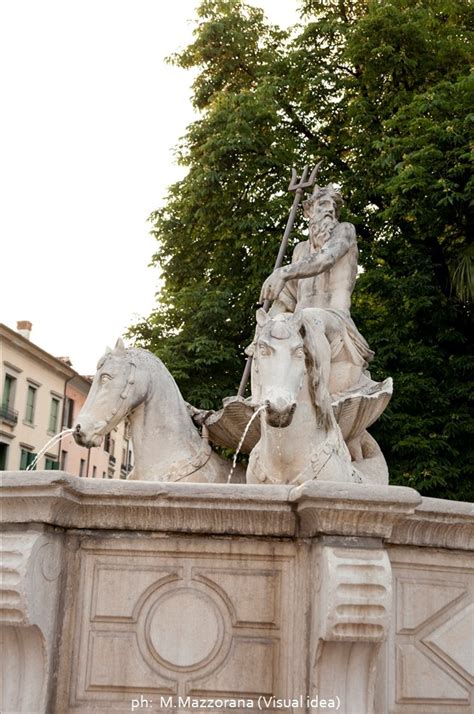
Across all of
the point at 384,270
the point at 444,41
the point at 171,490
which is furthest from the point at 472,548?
the point at 444,41

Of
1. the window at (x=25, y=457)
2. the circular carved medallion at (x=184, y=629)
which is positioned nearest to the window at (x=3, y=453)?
the window at (x=25, y=457)

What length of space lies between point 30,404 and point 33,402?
207 millimetres

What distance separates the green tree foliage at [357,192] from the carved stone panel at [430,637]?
8.72 meters

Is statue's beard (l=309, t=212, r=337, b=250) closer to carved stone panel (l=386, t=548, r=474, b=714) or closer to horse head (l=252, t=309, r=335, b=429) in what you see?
horse head (l=252, t=309, r=335, b=429)

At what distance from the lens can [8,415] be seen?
39969 mm

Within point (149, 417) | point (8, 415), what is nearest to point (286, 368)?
point (149, 417)

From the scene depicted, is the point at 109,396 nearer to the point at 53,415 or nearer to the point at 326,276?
the point at 326,276

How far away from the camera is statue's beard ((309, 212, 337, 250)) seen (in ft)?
23.9

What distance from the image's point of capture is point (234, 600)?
4.03 metres

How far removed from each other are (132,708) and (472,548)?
1771mm

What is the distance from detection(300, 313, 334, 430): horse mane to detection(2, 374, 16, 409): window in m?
36.4

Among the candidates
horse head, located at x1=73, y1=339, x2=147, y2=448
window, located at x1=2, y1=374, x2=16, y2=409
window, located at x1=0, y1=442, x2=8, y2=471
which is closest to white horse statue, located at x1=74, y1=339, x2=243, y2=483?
horse head, located at x1=73, y1=339, x2=147, y2=448

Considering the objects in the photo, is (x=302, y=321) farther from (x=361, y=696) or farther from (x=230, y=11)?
(x=230, y=11)

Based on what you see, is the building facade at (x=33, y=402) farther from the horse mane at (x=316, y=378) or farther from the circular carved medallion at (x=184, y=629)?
the circular carved medallion at (x=184, y=629)
